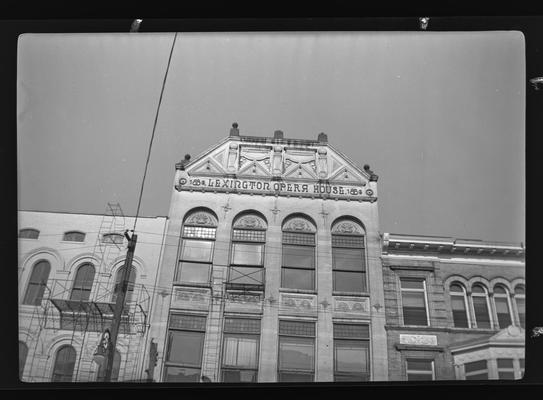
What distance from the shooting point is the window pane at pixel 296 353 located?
7898 mm

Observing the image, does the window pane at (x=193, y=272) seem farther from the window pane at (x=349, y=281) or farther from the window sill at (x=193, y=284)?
the window pane at (x=349, y=281)

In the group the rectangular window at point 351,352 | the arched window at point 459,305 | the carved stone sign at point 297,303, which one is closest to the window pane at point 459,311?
the arched window at point 459,305

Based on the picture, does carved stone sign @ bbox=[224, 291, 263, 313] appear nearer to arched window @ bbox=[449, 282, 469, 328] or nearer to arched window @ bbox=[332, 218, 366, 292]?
arched window @ bbox=[332, 218, 366, 292]

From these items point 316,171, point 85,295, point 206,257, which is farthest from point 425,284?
point 85,295

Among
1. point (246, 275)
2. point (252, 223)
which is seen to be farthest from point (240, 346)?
point (252, 223)

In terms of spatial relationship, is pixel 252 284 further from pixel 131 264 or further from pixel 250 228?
pixel 131 264

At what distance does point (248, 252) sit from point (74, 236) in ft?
8.33

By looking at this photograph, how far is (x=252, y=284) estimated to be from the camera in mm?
8055

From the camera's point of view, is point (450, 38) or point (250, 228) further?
point (250, 228)

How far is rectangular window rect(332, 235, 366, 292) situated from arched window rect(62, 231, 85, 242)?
3.71m

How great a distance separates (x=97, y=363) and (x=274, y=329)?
2.51 metres

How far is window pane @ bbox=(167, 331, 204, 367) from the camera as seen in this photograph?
26.0ft

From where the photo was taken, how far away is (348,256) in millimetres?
8391
